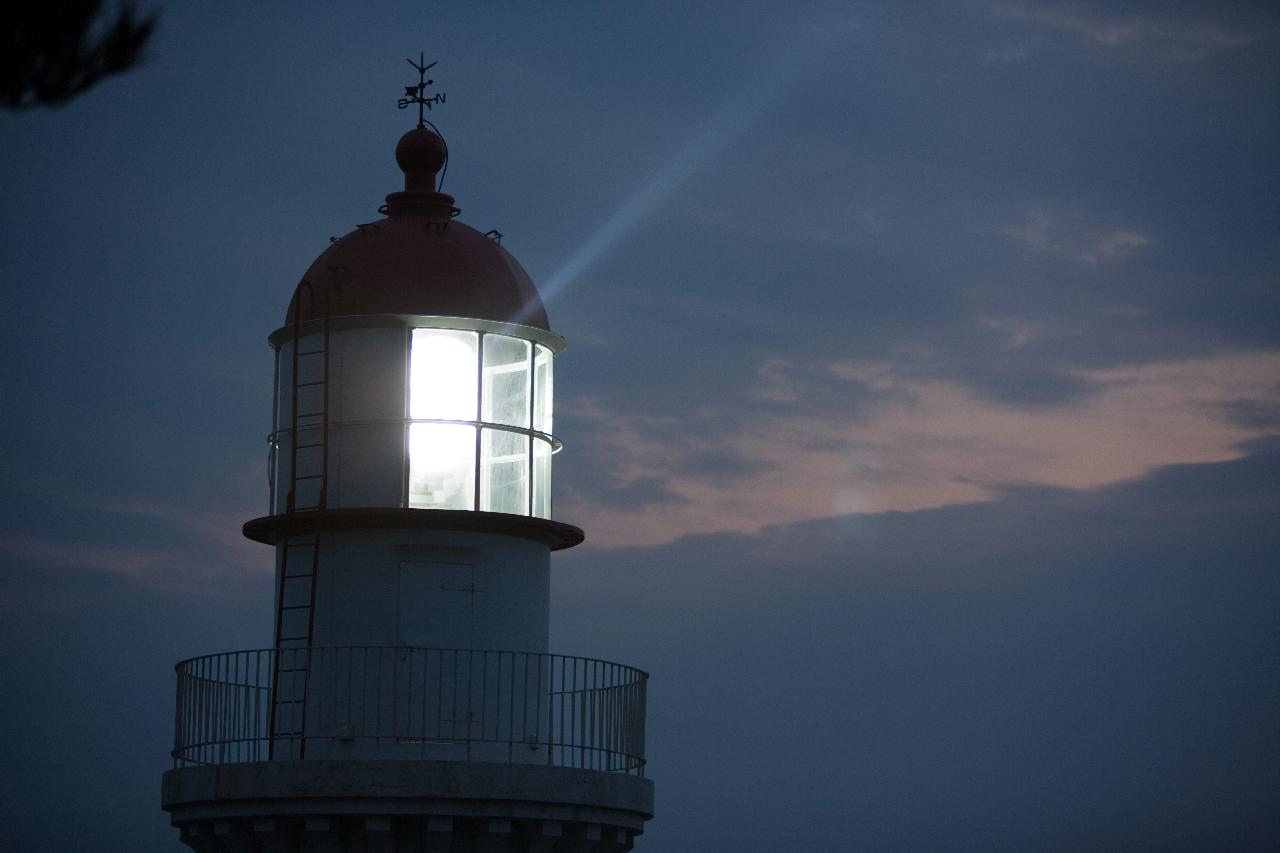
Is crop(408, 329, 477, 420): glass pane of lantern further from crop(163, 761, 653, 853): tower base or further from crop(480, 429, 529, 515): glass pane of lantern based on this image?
crop(163, 761, 653, 853): tower base

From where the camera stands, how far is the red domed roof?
67.3ft

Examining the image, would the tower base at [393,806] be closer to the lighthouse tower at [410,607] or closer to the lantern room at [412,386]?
the lighthouse tower at [410,607]

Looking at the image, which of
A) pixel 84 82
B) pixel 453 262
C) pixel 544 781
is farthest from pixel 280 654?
pixel 84 82

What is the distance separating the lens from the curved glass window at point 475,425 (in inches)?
795

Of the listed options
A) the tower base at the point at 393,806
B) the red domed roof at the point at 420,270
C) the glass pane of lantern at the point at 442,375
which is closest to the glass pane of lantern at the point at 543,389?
the red domed roof at the point at 420,270

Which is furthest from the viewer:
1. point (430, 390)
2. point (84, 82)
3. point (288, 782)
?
point (430, 390)

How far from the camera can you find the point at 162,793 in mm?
20141

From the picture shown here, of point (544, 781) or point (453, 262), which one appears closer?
point (544, 781)

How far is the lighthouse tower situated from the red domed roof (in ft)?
0.08

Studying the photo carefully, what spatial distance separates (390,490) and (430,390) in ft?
3.34

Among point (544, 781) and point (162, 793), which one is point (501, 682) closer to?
point (544, 781)

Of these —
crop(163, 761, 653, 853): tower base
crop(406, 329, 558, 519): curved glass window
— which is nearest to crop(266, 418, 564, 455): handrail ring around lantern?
crop(406, 329, 558, 519): curved glass window

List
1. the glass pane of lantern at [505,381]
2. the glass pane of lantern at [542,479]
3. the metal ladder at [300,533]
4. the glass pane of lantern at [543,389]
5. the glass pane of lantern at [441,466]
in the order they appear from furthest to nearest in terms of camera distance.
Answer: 1. the glass pane of lantern at [543,389]
2. the glass pane of lantern at [542,479]
3. the glass pane of lantern at [505,381]
4. the glass pane of lantern at [441,466]
5. the metal ladder at [300,533]

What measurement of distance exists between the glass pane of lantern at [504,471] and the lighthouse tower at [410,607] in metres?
0.02
